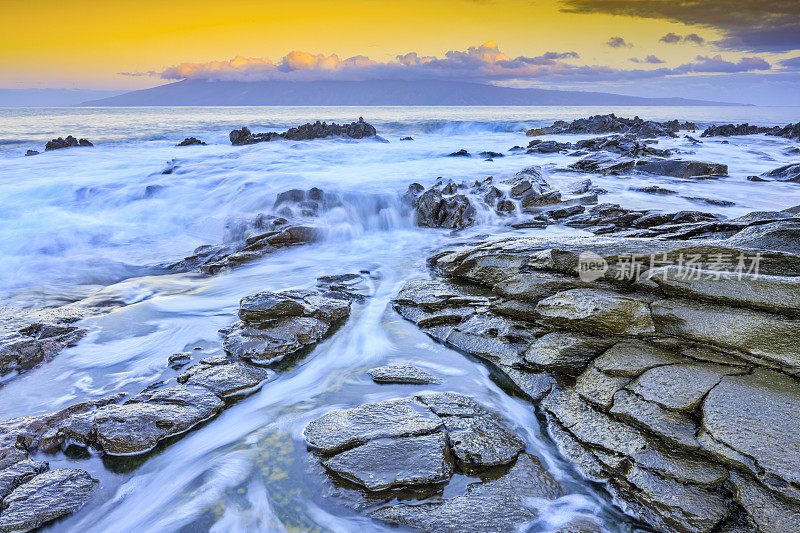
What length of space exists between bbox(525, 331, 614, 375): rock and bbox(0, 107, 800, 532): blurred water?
0.57 meters

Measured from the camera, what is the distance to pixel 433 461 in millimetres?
3312

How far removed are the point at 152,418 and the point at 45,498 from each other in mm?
918

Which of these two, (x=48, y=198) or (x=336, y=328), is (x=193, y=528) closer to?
(x=336, y=328)

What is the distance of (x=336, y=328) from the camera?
5918 mm

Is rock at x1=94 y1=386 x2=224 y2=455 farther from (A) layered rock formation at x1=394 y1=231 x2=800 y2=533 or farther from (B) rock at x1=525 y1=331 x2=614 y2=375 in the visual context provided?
(B) rock at x1=525 y1=331 x2=614 y2=375

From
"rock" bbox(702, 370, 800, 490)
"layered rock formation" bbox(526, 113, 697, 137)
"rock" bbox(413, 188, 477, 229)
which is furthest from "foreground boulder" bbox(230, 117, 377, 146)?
"rock" bbox(702, 370, 800, 490)

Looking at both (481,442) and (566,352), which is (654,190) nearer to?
(566,352)

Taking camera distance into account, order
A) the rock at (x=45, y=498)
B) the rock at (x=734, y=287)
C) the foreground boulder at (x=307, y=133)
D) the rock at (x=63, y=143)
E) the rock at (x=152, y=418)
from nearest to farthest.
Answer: the rock at (x=45, y=498)
the rock at (x=152, y=418)
the rock at (x=734, y=287)
the rock at (x=63, y=143)
the foreground boulder at (x=307, y=133)

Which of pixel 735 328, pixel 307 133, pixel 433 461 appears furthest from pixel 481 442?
pixel 307 133

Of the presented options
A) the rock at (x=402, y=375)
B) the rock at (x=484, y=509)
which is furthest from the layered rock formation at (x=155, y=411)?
the rock at (x=484, y=509)

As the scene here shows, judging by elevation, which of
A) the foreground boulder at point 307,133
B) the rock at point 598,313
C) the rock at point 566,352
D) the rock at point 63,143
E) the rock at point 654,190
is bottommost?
the rock at point 566,352

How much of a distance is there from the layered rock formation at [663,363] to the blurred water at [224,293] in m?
0.35

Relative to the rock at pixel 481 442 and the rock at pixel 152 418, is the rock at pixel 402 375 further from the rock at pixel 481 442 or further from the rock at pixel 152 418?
the rock at pixel 152 418

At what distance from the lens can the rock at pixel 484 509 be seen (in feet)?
9.51
